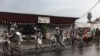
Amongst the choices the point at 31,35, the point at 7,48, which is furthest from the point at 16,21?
the point at 7,48

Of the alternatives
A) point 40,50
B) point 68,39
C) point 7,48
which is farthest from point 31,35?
point 7,48

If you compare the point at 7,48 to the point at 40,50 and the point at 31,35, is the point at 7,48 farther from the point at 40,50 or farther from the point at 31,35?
the point at 31,35

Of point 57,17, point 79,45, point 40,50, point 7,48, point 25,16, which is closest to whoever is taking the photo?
point 7,48

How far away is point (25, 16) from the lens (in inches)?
1118

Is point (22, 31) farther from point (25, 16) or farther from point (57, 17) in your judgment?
point (57, 17)

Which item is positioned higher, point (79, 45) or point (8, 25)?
point (8, 25)

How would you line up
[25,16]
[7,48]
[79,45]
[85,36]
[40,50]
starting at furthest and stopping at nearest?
[25,16]
[85,36]
[79,45]
[40,50]
[7,48]

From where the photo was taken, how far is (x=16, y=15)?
27609 mm

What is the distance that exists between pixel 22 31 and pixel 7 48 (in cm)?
1040

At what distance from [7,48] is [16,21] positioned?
1048cm

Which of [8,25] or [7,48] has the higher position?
[8,25]

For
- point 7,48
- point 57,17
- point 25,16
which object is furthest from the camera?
point 57,17

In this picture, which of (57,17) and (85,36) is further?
(57,17)

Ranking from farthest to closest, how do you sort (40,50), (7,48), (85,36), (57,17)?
1. (57,17)
2. (85,36)
3. (40,50)
4. (7,48)
